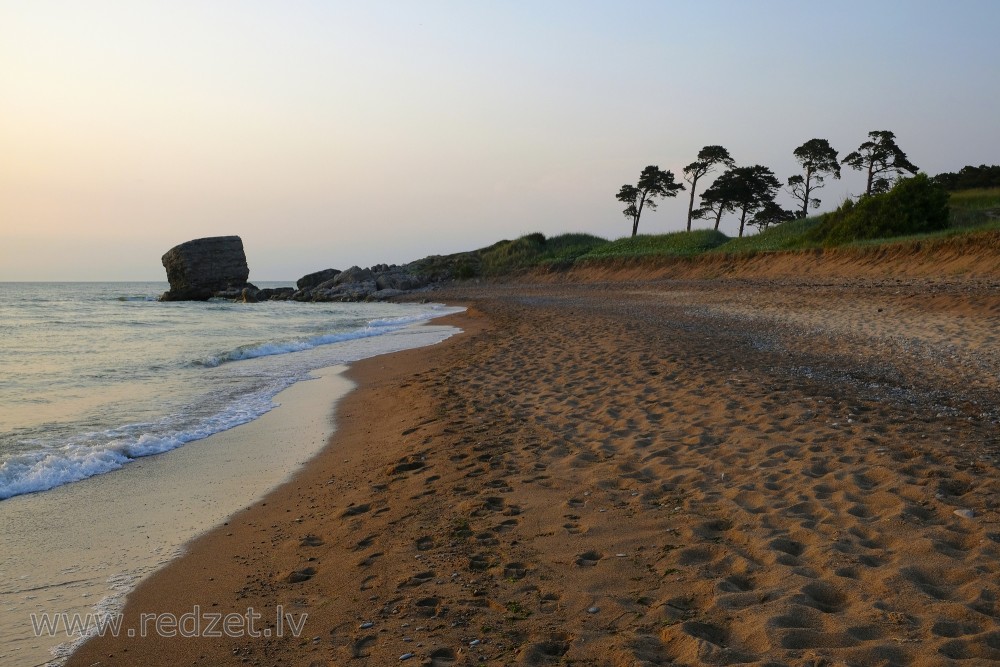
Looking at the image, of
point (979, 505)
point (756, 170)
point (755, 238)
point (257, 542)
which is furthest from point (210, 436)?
point (756, 170)

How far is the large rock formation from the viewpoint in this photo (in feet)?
171

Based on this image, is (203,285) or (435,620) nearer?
(435,620)

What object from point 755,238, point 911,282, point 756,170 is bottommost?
point 911,282

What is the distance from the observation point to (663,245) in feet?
140

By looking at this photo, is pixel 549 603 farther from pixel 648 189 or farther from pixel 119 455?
pixel 648 189

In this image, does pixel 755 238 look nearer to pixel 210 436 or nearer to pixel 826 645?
pixel 210 436

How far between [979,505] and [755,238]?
3454 centimetres

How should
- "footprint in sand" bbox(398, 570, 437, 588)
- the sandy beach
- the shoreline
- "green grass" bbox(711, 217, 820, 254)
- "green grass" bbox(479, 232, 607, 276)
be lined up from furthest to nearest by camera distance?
"green grass" bbox(479, 232, 607, 276) < "green grass" bbox(711, 217, 820, 254) < "footprint in sand" bbox(398, 570, 437, 588) < the shoreline < the sandy beach

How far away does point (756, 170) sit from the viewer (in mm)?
46656

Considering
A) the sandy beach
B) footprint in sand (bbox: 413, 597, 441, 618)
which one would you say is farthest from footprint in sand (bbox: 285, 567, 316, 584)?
footprint in sand (bbox: 413, 597, 441, 618)

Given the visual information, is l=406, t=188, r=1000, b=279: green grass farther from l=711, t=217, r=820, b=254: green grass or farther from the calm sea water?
the calm sea water

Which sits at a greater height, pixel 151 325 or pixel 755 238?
pixel 755 238

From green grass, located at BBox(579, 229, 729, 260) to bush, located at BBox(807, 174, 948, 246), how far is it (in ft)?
31.7

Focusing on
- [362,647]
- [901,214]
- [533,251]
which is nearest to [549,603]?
[362,647]
